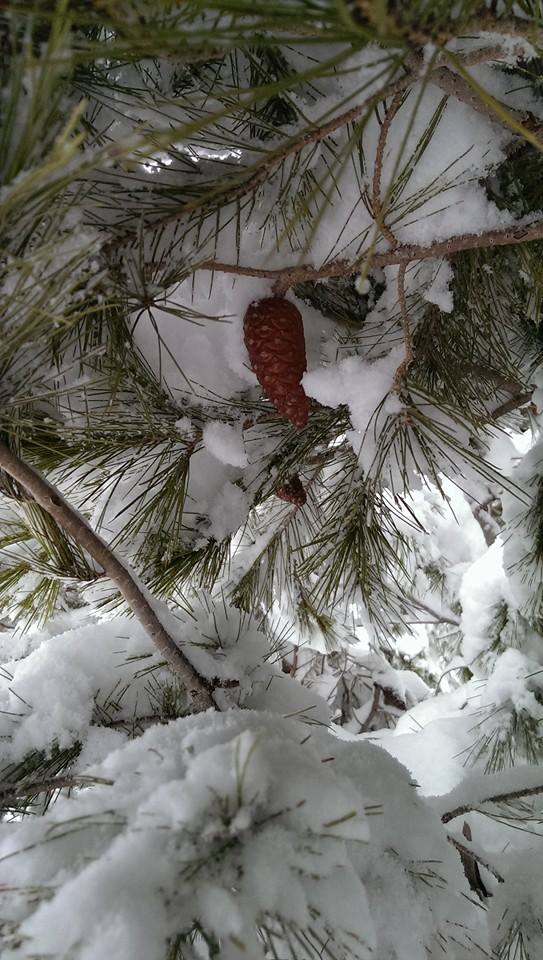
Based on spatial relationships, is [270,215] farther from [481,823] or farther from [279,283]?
[481,823]

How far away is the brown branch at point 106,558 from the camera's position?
586 mm

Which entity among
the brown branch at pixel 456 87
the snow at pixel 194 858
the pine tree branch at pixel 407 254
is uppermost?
the brown branch at pixel 456 87

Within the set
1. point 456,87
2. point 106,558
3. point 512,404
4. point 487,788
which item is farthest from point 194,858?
point 512,404

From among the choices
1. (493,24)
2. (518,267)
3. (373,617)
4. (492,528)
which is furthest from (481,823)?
(492,528)

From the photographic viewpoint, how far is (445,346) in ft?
3.38

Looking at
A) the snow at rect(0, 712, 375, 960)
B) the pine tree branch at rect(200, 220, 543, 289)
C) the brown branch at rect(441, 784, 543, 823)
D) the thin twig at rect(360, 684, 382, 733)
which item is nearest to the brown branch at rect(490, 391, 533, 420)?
the pine tree branch at rect(200, 220, 543, 289)

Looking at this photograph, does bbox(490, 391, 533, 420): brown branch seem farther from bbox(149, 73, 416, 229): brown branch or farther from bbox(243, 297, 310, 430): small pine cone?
bbox(149, 73, 416, 229): brown branch

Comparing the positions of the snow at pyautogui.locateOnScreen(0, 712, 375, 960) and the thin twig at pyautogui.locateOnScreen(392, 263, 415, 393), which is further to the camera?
the thin twig at pyautogui.locateOnScreen(392, 263, 415, 393)

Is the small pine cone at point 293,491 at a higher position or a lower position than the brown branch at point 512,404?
higher

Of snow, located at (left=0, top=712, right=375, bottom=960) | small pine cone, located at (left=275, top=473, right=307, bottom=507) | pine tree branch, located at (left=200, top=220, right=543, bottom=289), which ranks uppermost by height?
pine tree branch, located at (left=200, top=220, right=543, bottom=289)

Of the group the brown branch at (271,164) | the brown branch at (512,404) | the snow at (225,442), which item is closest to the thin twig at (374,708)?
the brown branch at (512,404)

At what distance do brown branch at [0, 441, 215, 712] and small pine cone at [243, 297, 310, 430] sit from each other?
1.03ft

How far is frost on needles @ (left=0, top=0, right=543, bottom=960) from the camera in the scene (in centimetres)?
40

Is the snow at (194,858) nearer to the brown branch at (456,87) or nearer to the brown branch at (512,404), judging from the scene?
the brown branch at (456,87)
